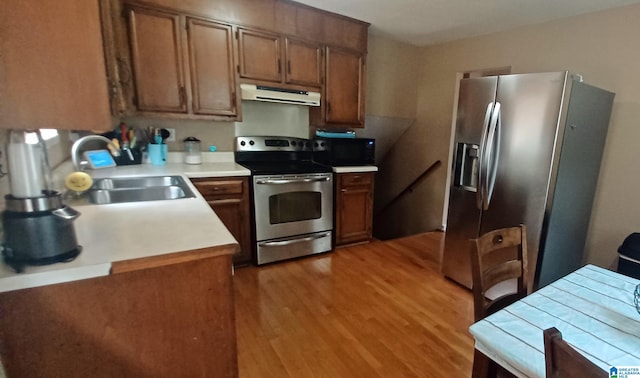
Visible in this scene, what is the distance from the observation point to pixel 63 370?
80 centimetres

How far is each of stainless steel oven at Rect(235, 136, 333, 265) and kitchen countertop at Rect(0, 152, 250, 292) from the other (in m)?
1.11

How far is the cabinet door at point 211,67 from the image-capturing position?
2.39 meters

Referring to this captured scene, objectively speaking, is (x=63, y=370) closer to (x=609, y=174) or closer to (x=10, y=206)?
(x=10, y=206)

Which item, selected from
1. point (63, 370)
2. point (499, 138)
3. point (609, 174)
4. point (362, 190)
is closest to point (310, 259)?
point (362, 190)

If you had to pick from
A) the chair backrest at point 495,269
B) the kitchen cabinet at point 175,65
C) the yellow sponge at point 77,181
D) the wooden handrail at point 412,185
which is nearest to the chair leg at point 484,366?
the chair backrest at point 495,269

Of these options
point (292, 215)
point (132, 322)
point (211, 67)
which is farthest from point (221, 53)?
point (132, 322)

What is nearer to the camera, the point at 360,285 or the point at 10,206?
the point at 10,206

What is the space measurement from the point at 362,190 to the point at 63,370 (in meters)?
2.67

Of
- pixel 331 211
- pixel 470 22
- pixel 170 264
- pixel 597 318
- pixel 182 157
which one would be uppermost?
pixel 470 22

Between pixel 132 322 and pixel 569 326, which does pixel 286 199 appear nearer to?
pixel 132 322

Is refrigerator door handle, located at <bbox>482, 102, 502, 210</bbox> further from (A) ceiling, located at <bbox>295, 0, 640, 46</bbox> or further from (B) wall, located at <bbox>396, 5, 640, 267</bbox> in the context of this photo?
(B) wall, located at <bbox>396, 5, 640, 267</bbox>

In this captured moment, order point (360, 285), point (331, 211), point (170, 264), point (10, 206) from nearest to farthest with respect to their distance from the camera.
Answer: point (10, 206), point (170, 264), point (360, 285), point (331, 211)

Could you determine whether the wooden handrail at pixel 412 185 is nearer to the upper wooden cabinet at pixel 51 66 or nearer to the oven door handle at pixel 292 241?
the oven door handle at pixel 292 241

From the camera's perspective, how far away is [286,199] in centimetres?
271
